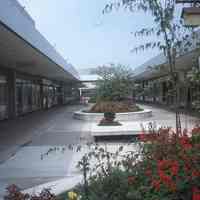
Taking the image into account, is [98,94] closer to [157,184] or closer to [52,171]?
[52,171]

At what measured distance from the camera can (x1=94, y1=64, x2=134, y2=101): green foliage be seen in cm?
2027

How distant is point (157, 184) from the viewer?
10.9ft

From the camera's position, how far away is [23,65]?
2138cm

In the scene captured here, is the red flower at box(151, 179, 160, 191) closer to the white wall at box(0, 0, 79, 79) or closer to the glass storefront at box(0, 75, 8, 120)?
the white wall at box(0, 0, 79, 79)

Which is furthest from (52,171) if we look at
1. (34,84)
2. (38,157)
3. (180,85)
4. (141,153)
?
(34,84)

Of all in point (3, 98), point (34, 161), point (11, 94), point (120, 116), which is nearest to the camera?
point (34, 161)

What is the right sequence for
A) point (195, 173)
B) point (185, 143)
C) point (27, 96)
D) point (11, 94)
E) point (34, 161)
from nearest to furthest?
point (195, 173) < point (185, 143) < point (34, 161) < point (11, 94) < point (27, 96)

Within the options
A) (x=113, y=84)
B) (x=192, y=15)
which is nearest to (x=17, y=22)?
(x=192, y=15)

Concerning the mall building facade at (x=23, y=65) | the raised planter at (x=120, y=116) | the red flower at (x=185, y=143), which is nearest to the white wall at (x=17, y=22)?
the mall building facade at (x=23, y=65)

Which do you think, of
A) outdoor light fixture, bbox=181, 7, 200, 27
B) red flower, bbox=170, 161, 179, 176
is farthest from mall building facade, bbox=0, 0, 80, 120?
red flower, bbox=170, 161, 179, 176

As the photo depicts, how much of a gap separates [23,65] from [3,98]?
2.44m

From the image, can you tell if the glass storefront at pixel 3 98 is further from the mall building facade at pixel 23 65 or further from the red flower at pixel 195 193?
the red flower at pixel 195 193

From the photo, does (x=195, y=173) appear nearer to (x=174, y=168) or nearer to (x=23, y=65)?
(x=174, y=168)

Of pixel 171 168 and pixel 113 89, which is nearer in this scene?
pixel 171 168
